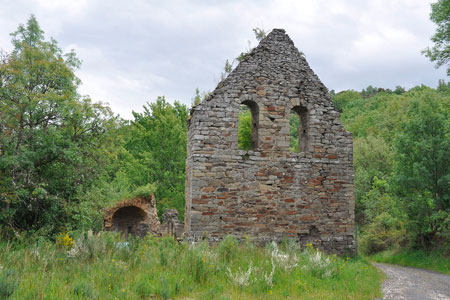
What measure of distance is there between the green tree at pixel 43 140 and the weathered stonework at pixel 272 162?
125 inches

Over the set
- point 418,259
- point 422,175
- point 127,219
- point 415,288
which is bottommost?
point 418,259

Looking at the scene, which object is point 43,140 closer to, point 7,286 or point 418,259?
point 7,286

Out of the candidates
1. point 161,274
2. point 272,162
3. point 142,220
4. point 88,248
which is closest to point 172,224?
point 142,220

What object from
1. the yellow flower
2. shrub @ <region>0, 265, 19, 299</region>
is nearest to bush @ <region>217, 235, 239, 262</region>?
the yellow flower

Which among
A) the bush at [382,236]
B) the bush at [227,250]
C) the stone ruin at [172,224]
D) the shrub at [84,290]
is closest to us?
the shrub at [84,290]

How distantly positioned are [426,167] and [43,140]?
1398 centimetres

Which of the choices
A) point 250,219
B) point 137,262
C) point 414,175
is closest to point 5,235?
point 137,262

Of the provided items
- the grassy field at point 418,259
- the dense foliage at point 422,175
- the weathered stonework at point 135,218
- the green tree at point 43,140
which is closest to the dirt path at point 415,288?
the grassy field at point 418,259

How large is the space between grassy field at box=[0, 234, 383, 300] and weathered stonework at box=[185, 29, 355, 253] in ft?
5.46

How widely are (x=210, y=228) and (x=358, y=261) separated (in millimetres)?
4648

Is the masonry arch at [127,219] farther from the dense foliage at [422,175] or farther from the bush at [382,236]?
the dense foliage at [422,175]

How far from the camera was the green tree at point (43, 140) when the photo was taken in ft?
29.1

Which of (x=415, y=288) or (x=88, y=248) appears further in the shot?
(x=415, y=288)

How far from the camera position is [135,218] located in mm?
20266
